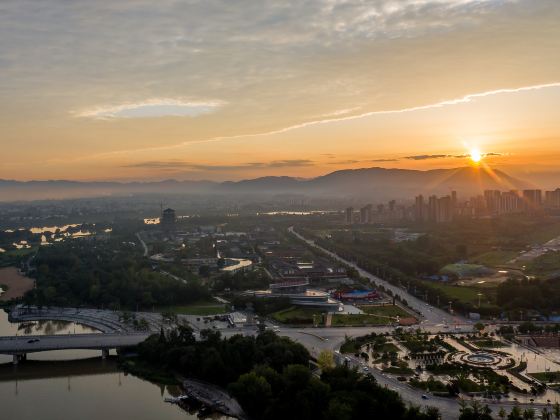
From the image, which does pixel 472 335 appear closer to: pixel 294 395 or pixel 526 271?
pixel 294 395

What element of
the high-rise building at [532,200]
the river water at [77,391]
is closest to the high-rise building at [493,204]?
the high-rise building at [532,200]

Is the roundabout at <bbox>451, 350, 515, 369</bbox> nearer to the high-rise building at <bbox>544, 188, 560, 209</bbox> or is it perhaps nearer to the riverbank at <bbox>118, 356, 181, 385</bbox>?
the riverbank at <bbox>118, 356, 181, 385</bbox>

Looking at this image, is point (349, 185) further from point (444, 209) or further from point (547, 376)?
point (547, 376)

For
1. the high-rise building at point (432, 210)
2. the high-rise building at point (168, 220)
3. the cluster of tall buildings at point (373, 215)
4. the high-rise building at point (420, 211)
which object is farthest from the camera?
the cluster of tall buildings at point (373, 215)

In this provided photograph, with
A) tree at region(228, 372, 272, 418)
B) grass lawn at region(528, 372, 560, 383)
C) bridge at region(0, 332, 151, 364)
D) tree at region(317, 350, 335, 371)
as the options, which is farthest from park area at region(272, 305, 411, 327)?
tree at region(228, 372, 272, 418)

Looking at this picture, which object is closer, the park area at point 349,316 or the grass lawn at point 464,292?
the park area at point 349,316

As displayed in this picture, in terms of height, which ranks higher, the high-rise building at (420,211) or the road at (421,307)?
the high-rise building at (420,211)

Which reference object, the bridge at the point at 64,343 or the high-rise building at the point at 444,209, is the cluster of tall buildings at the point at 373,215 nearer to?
the high-rise building at the point at 444,209
